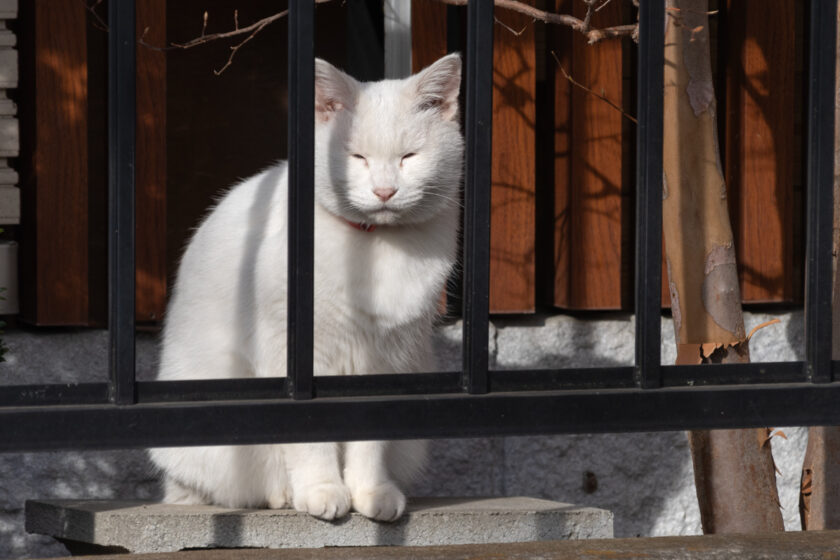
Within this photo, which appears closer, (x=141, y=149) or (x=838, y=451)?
(x=838, y=451)

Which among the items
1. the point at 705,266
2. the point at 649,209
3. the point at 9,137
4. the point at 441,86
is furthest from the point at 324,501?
the point at 9,137

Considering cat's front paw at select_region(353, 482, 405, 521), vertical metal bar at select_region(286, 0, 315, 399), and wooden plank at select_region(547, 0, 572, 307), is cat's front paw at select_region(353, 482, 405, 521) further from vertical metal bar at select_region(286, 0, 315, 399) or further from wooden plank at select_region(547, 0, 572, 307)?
wooden plank at select_region(547, 0, 572, 307)

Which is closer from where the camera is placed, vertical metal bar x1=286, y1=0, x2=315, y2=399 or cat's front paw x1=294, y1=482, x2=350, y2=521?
vertical metal bar x1=286, y1=0, x2=315, y2=399

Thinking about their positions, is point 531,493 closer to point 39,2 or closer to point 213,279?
point 213,279

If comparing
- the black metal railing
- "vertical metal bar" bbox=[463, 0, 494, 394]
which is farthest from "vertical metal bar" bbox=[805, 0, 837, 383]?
"vertical metal bar" bbox=[463, 0, 494, 394]

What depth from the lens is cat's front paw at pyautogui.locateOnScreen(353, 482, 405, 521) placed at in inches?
97.7

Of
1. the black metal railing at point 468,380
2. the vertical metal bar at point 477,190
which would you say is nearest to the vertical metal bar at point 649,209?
the black metal railing at point 468,380

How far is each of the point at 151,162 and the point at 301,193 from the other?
7.28 feet

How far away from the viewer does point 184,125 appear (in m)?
4.31

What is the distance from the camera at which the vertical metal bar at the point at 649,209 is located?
5.22 ft

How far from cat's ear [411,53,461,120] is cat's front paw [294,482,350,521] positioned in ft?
3.33

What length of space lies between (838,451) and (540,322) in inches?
49.0

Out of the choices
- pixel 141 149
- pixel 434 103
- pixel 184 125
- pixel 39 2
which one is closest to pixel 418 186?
pixel 434 103

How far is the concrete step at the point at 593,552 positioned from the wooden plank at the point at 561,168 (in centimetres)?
227
